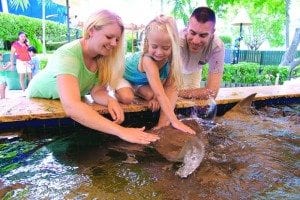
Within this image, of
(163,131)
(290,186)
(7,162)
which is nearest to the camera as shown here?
(290,186)

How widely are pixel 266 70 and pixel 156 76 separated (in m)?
10.2

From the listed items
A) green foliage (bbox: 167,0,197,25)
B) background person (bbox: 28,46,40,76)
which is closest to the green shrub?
green foliage (bbox: 167,0,197,25)

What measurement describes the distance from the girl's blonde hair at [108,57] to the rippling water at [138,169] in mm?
583

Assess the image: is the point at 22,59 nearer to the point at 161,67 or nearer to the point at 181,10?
the point at 181,10

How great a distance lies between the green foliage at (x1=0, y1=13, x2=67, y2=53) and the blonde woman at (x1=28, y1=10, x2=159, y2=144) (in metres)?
11.1

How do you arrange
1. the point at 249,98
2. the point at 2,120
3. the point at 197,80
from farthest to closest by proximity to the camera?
1. the point at 197,80
2. the point at 249,98
3. the point at 2,120

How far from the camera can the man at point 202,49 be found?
367cm

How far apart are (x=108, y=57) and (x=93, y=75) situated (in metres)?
0.25

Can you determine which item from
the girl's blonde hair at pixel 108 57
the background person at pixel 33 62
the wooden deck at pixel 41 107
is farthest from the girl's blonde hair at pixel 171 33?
the background person at pixel 33 62

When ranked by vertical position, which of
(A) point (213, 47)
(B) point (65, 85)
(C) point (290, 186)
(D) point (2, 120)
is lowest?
(C) point (290, 186)

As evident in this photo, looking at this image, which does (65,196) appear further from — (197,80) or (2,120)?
(197,80)

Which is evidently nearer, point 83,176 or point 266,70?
point 83,176

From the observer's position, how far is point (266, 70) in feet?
40.2

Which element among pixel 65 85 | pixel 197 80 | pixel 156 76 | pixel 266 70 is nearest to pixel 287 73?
pixel 266 70
